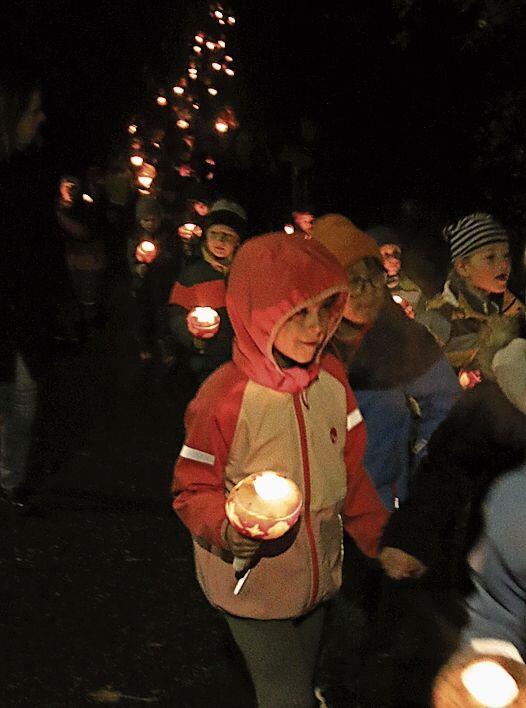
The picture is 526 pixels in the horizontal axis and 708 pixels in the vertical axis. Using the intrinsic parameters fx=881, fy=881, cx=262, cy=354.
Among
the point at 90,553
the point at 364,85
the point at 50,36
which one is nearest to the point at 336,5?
the point at 364,85

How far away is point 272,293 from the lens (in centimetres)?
272

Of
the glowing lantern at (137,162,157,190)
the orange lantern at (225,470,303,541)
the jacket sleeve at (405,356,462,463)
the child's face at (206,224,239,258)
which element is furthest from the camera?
the glowing lantern at (137,162,157,190)

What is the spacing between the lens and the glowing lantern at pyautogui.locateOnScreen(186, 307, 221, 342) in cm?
523

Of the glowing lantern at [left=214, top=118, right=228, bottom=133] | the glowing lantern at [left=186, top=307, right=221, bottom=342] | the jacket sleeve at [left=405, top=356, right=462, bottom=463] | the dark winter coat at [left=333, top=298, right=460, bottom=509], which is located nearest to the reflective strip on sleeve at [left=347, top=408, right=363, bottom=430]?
the dark winter coat at [left=333, top=298, right=460, bottom=509]

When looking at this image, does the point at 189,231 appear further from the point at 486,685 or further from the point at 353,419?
the point at 486,685

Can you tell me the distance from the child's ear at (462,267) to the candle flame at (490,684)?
10.7ft

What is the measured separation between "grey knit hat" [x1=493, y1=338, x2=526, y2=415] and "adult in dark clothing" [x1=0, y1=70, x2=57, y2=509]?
3192 millimetres

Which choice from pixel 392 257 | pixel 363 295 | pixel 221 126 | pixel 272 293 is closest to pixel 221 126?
pixel 221 126

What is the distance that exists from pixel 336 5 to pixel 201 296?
52.8ft

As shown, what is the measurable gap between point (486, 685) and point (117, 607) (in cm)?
303

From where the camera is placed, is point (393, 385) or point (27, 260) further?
point (27, 260)

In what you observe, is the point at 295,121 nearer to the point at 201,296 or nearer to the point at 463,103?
the point at 463,103

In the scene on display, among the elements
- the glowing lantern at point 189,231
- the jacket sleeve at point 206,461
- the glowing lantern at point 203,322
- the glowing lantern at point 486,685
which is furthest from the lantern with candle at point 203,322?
the glowing lantern at point 189,231

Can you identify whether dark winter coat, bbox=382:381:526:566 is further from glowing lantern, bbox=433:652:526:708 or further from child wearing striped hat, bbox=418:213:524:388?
child wearing striped hat, bbox=418:213:524:388
